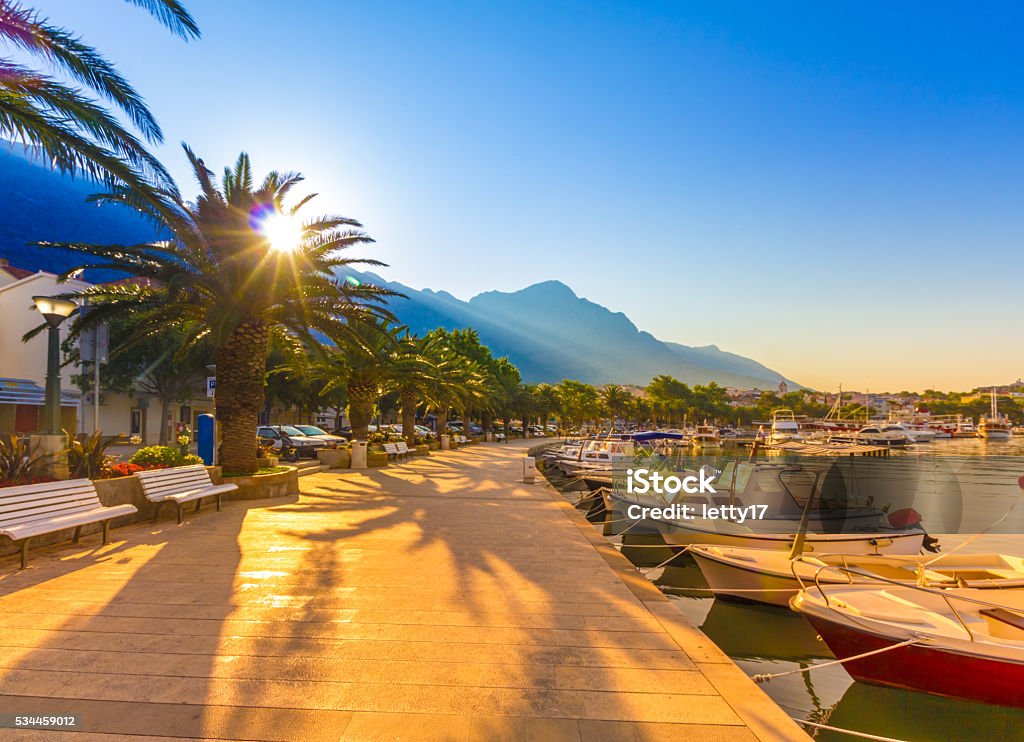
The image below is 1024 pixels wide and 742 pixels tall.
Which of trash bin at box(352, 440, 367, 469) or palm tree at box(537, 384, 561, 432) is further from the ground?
palm tree at box(537, 384, 561, 432)

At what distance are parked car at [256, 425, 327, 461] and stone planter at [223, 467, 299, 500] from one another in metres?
13.5

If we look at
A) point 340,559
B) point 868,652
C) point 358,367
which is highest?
Answer: point 358,367

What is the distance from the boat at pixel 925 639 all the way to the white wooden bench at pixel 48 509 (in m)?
8.46

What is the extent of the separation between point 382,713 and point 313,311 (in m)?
13.0

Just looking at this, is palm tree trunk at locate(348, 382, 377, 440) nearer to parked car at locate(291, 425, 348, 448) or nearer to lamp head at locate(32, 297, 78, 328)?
parked car at locate(291, 425, 348, 448)

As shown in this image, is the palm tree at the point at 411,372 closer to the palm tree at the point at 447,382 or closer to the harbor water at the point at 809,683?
the palm tree at the point at 447,382

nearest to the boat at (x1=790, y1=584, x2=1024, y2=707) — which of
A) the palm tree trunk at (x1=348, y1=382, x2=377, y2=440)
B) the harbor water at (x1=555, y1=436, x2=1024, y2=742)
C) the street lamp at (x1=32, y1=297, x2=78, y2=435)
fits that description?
the harbor water at (x1=555, y1=436, x2=1024, y2=742)

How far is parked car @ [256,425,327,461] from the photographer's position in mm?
27397

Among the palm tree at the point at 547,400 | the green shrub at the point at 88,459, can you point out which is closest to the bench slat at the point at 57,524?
the green shrub at the point at 88,459

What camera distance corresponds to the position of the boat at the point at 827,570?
8.45m

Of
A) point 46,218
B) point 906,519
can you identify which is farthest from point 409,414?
point 46,218

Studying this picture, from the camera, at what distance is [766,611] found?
33.6 ft

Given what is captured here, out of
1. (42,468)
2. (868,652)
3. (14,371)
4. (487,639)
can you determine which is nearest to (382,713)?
(487,639)

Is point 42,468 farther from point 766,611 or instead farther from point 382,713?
point 766,611
